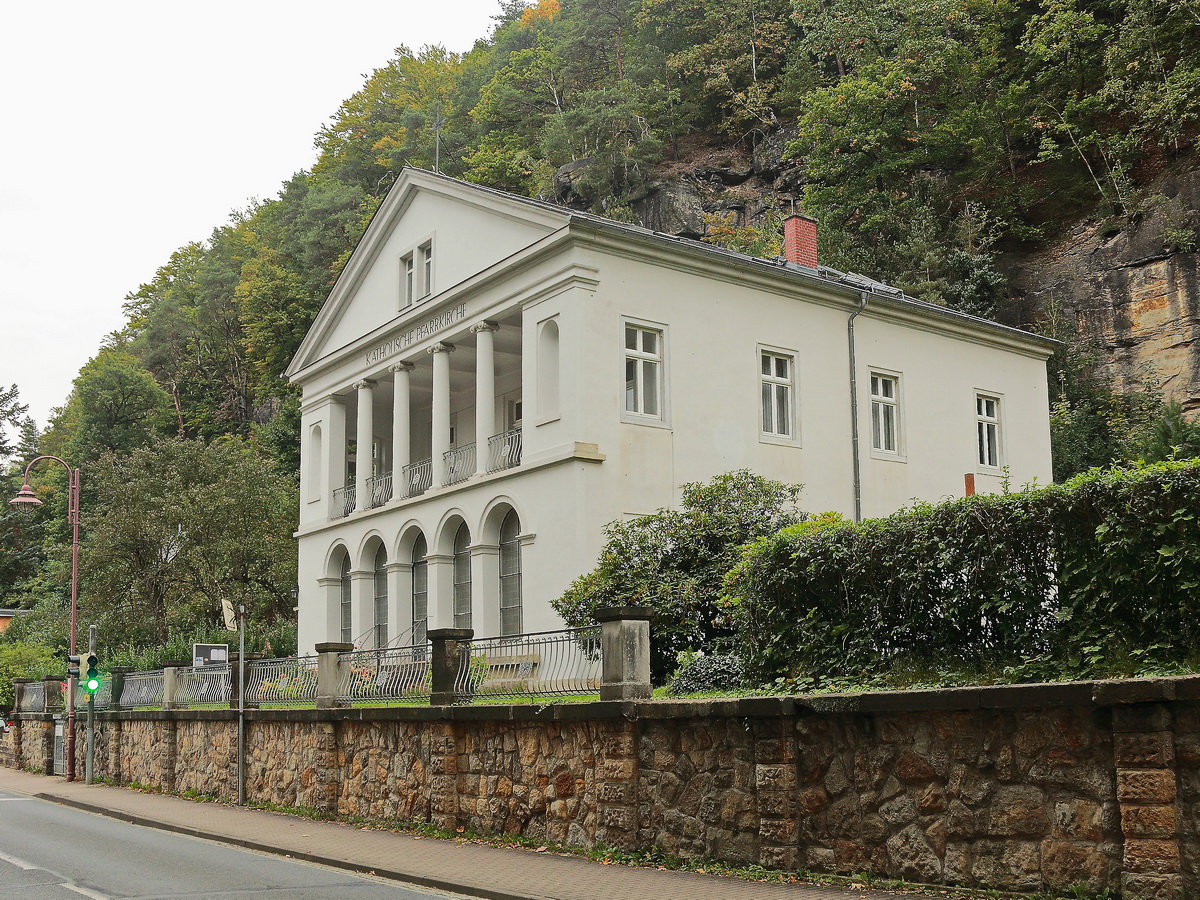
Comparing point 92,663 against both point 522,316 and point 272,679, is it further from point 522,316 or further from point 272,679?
point 522,316

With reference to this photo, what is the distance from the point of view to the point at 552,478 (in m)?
24.1

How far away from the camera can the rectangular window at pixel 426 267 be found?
29875 mm

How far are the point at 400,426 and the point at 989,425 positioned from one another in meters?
15.0

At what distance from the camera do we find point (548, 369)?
25172mm

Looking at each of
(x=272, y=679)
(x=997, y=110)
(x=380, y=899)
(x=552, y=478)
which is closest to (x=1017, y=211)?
(x=997, y=110)

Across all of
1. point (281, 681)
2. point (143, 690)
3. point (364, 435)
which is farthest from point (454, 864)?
point (364, 435)

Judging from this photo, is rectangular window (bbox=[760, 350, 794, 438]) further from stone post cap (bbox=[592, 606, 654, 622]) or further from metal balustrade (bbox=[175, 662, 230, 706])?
stone post cap (bbox=[592, 606, 654, 622])

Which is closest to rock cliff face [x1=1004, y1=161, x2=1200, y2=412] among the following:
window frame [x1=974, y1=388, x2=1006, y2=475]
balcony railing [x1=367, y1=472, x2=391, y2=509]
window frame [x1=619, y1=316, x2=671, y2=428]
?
window frame [x1=974, y1=388, x2=1006, y2=475]

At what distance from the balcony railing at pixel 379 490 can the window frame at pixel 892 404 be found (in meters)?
12.3

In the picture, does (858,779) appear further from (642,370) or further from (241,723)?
(642,370)

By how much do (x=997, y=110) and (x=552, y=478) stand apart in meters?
29.8

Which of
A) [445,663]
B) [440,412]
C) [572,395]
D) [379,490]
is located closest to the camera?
[445,663]

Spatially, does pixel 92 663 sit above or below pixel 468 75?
below

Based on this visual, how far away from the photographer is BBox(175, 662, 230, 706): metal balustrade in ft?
75.1
